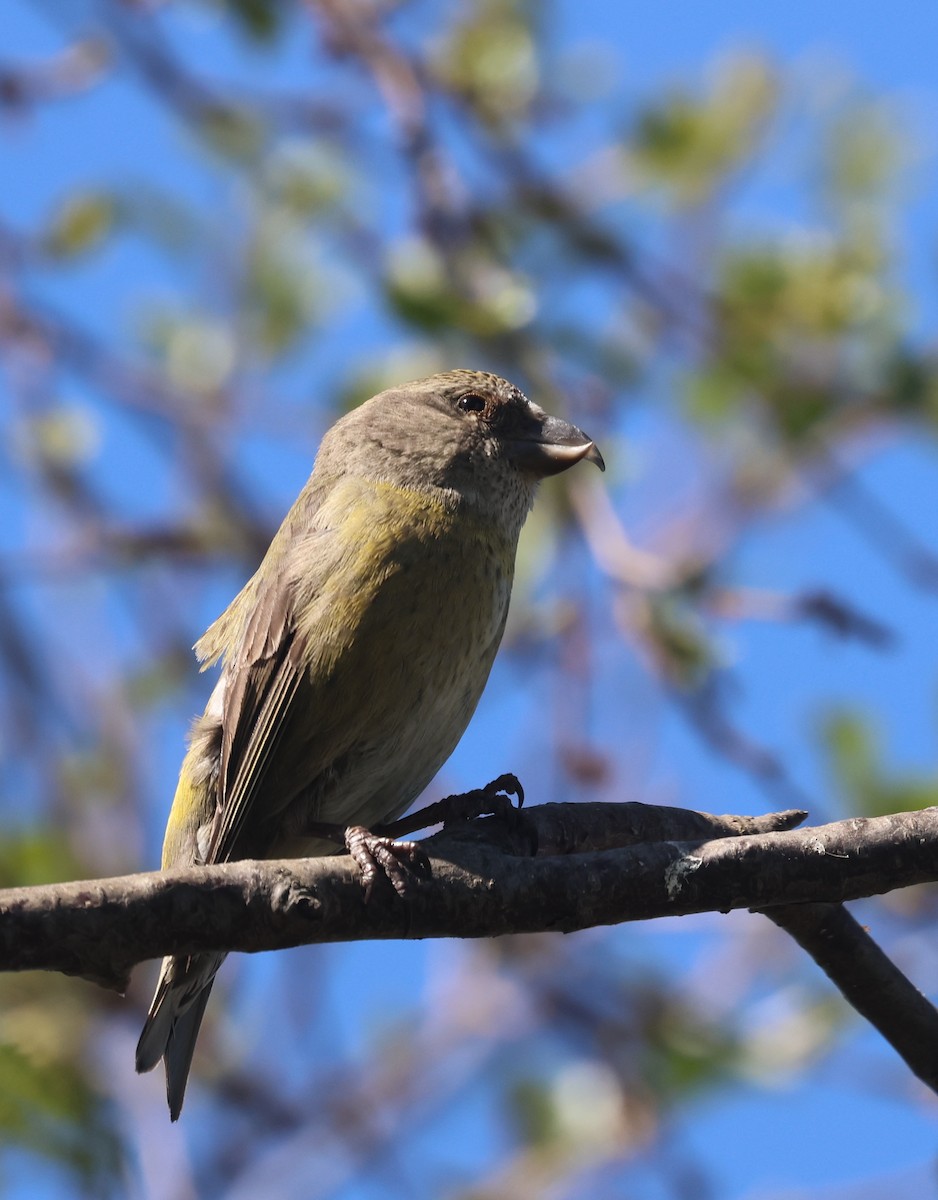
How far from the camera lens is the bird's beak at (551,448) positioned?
185 inches

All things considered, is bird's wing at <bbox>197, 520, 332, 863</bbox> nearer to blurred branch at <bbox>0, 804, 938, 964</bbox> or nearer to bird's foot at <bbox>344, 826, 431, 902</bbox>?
bird's foot at <bbox>344, 826, 431, 902</bbox>

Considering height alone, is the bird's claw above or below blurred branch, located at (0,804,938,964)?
above

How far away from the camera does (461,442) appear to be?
190 inches

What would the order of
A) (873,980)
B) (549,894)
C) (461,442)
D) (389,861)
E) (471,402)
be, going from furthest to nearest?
(471,402) → (461,442) → (873,980) → (389,861) → (549,894)

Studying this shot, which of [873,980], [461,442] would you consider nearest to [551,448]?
[461,442]

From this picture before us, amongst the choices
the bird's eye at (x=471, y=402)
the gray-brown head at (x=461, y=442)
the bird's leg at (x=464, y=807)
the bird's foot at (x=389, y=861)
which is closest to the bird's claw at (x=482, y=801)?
the bird's leg at (x=464, y=807)

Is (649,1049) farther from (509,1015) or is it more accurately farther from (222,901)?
(222,901)

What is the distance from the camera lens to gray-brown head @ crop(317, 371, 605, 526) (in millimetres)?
4648

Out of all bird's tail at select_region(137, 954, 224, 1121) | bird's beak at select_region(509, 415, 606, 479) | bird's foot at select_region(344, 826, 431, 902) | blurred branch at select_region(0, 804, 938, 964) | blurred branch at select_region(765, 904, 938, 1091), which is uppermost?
bird's beak at select_region(509, 415, 606, 479)

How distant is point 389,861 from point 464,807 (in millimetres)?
891

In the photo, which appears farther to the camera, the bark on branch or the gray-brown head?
the gray-brown head

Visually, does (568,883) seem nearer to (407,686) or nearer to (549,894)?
(549,894)

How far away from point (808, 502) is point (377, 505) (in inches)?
162

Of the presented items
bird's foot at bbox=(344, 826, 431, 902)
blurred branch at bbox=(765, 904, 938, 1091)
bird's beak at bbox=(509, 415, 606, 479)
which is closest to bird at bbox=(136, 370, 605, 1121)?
bird's beak at bbox=(509, 415, 606, 479)
